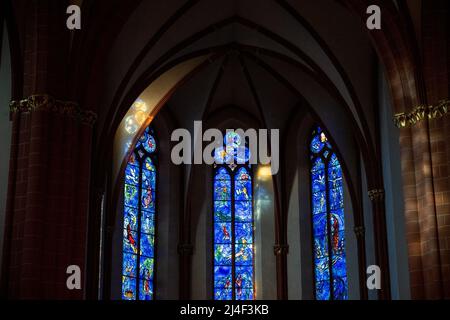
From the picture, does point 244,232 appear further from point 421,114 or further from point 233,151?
point 421,114

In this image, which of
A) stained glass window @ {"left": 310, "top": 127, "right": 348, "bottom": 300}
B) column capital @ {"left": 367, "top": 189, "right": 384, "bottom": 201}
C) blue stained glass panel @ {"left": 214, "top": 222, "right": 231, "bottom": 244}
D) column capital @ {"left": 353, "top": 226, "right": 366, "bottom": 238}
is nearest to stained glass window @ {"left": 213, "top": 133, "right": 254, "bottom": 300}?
blue stained glass panel @ {"left": 214, "top": 222, "right": 231, "bottom": 244}

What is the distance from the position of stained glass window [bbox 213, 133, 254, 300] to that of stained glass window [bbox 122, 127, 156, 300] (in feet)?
6.54

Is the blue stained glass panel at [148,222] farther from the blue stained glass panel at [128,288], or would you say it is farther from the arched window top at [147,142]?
the arched window top at [147,142]

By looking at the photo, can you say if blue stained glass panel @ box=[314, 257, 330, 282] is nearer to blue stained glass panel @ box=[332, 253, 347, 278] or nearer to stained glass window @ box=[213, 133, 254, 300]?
blue stained glass panel @ box=[332, 253, 347, 278]

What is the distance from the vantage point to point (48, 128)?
16.2m

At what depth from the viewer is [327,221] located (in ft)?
83.4

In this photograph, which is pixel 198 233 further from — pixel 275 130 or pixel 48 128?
pixel 48 128

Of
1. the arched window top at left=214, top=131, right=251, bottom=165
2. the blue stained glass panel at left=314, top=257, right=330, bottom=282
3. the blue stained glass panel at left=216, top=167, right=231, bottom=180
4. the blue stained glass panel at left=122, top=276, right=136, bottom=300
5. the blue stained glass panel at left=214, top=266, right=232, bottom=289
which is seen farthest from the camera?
the arched window top at left=214, top=131, right=251, bottom=165

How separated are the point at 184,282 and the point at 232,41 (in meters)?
6.96

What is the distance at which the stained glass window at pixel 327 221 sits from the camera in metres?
24.8

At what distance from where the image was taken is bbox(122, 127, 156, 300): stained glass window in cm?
2495

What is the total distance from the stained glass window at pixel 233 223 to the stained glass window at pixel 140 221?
199 cm
